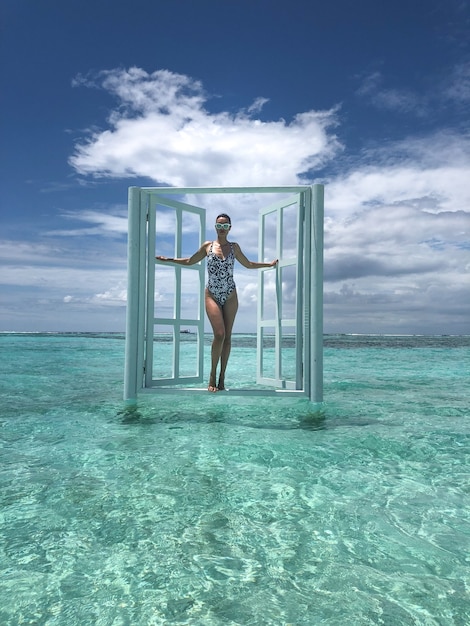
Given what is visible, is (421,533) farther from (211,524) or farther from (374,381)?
(374,381)

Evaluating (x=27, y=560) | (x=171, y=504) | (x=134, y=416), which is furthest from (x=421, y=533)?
(x=134, y=416)

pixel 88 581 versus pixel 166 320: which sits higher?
pixel 166 320

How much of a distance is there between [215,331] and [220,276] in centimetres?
66

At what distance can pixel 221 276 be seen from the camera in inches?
237

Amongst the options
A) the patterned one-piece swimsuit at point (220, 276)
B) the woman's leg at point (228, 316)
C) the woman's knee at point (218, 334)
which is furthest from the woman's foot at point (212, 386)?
the patterned one-piece swimsuit at point (220, 276)

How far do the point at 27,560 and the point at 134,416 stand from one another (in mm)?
3511

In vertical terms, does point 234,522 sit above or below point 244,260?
below

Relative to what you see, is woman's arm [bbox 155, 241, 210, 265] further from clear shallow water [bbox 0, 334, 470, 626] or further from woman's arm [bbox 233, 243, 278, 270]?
clear shallow water [bbox 0, 334, 470, 626]

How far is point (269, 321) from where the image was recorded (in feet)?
20.5

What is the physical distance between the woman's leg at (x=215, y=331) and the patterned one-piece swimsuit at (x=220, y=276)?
0.33 feet

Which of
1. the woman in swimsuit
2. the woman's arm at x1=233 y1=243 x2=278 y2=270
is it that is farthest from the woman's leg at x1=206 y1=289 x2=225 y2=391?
the woman's arm at x1=233 y1=243 x2=278 y2=270

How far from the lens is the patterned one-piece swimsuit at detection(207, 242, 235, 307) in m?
6.02

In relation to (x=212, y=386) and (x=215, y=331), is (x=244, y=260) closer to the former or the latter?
(x=215, y=331)

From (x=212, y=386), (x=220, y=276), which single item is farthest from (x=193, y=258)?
(x=212, y=386)
